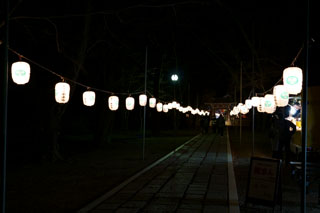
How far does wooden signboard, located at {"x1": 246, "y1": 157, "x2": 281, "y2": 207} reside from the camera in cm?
685

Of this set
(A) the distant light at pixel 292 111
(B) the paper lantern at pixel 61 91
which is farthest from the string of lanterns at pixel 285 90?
(B) the paper lantern at pixel 61 91

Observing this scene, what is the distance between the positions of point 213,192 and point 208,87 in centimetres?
4972

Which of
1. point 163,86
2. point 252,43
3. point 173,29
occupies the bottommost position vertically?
point 163,86

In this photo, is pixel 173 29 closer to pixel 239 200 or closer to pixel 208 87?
pixel 239 200

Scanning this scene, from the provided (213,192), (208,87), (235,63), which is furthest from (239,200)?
(208,87)

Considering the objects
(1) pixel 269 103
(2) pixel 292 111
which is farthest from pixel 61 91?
(2) pixel 292 111

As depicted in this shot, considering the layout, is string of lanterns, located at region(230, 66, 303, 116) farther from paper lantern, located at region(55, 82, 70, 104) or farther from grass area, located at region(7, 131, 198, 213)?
paper lantern, located at region(55, 82, 70, 104)

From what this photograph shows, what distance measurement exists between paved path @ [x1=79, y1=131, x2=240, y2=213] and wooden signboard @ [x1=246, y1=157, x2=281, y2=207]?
0.54m

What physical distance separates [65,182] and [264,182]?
6.23 meters

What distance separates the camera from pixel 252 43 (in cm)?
2614

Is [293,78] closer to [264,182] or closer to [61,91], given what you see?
[264,182]

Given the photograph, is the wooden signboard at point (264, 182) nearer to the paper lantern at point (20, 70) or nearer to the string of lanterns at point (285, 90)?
the string of lanterns at point (285, 90)

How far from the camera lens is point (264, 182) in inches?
278

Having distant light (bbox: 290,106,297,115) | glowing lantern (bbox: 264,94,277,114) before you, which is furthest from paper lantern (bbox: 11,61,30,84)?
distant light (bbox: 290,106,297,115)
